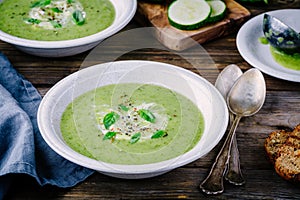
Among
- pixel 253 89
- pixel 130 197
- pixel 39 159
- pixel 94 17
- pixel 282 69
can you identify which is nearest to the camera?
pixel 130 197

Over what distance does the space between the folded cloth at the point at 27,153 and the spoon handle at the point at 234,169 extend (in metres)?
0.59

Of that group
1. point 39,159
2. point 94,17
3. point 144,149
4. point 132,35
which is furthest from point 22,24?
point 144,149

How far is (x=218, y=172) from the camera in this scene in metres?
2.31

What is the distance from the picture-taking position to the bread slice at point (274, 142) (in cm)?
240

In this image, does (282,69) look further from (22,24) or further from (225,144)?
(22,24)

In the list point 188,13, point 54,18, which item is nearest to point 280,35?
point 188,13

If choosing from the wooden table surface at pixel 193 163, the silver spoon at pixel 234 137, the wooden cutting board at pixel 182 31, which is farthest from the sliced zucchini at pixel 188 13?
the silver spoon at pixel 234 137

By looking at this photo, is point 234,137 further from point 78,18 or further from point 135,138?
point 78,18

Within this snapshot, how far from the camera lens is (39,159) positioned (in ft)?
Result: 7.88

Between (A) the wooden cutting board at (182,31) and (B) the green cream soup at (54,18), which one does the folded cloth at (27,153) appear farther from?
(A) the wooden cutting board at (182,31)

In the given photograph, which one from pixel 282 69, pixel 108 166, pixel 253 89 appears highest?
pixel 108 166

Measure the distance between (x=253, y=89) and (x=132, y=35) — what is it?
1016mm

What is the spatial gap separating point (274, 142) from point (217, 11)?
1.17 meters

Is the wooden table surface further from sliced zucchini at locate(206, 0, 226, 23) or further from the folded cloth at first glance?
sliced zucchini at locate(206, 0, 226, 23)
